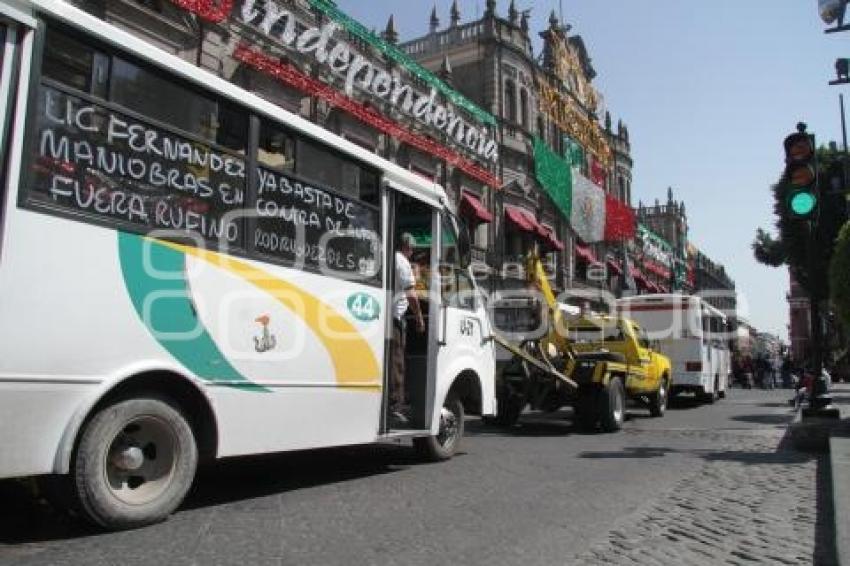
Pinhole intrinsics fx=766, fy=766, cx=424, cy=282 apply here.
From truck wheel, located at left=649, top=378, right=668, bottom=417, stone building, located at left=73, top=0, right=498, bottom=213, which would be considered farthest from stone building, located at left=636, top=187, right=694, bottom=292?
truck wheel, located at left=649, top=378, right=668, bottom=417

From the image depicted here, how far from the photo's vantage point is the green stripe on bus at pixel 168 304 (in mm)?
4953

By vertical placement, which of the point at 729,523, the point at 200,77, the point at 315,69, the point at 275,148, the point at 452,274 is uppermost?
the point at 315,69

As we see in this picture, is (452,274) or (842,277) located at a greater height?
(842,277)

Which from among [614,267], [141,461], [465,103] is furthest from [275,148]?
[614,267]

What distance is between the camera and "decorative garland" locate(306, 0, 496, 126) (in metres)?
22.8

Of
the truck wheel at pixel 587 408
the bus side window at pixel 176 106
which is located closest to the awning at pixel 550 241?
the truck wheel at pixel 587 408

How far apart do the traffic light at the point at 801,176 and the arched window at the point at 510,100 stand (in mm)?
25628

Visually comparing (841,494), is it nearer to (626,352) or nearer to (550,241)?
(626,352)

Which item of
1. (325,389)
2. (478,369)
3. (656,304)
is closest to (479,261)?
(656,304)

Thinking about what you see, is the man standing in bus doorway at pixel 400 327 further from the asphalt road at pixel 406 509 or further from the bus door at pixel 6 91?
the bus door at pixel 6 91

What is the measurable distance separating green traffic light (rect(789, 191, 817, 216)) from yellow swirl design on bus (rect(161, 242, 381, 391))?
546 cm

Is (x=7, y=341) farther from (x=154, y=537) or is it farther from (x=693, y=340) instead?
(x=693, y=340)

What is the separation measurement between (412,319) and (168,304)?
11.0ft

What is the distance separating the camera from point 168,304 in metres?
5.17
